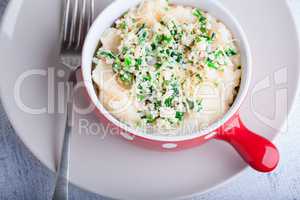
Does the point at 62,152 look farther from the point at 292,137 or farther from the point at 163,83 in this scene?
the point at 292,137

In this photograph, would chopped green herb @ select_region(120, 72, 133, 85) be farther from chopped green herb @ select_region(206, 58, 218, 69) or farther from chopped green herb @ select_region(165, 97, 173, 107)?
chopped green herb @ select_region(206, 58, 218, 69)

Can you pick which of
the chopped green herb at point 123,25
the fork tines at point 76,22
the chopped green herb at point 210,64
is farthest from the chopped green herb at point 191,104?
the fork tines at point 76,22

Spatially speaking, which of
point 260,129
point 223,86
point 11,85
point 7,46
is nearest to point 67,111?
point 11,85

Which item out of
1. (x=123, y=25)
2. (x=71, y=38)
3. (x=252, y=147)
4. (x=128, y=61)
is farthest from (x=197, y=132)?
(x=71, y=38)

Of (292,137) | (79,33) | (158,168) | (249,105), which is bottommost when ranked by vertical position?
(158,168)

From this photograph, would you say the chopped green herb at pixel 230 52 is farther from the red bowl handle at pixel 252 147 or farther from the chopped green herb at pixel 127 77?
the chopped green herb at pixel 127 77

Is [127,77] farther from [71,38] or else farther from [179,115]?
[71,38]

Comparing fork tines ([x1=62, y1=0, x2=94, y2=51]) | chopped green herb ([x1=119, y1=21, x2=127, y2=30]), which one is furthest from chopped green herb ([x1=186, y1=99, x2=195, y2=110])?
fork tines ([x1=62, y1=0, x2=94, y2=51])
